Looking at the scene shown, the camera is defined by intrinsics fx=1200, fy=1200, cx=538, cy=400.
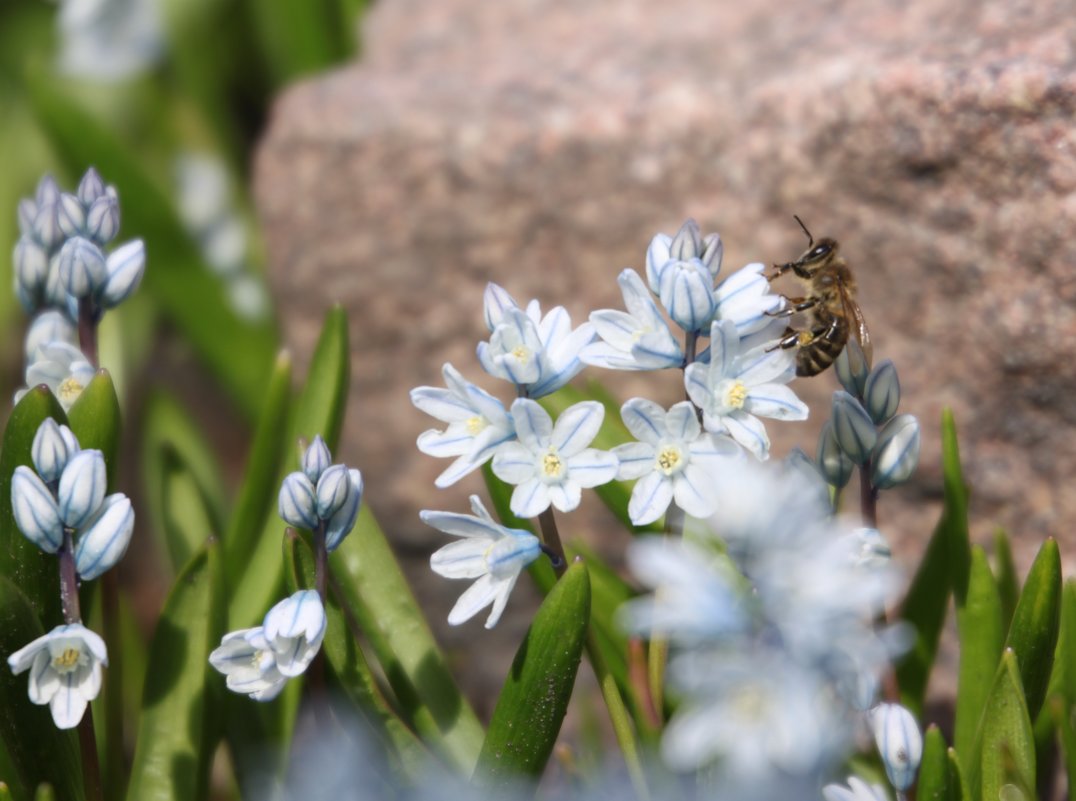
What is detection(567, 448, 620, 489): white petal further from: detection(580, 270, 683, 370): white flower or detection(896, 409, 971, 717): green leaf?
detection(896, 409, 971, 717): green leaf

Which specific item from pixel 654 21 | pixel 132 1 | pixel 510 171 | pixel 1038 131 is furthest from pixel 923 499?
pixel 132 1

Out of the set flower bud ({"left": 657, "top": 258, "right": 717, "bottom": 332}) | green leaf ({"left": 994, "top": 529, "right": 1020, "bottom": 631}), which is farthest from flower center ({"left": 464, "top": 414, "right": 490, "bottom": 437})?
green leaf ({"left": 994, "top": 529, "right": 1020, "bottom": 631})

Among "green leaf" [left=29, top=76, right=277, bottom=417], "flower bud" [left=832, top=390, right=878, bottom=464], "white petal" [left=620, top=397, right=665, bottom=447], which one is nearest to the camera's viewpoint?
"white petal" [left=620, top=397, right=665, bottom=447]

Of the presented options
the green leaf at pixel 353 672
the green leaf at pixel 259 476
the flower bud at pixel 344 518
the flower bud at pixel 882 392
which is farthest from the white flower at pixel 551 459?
the green leaf at pixel 259 476

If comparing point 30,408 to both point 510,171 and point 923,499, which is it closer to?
point 510,171

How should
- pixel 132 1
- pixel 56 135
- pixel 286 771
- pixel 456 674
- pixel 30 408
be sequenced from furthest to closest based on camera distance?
pixel 132 1 < pixel 56 135 < pixel 456 674 < pixel 286 771 < pixel 30 408

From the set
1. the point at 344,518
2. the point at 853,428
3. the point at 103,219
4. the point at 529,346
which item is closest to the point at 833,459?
the point at 853,428
